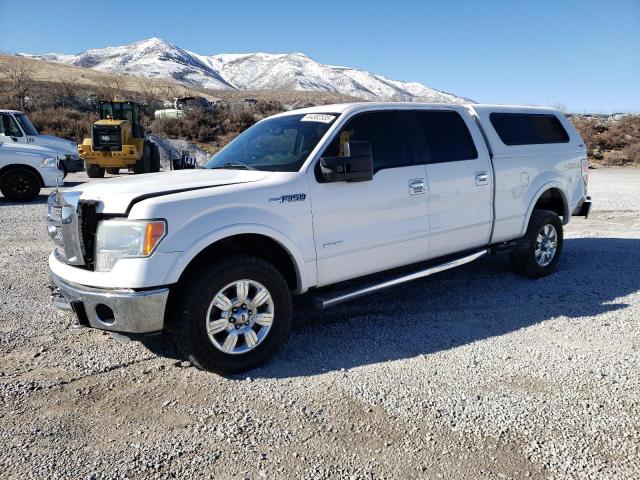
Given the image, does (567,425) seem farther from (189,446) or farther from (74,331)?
(74,331)

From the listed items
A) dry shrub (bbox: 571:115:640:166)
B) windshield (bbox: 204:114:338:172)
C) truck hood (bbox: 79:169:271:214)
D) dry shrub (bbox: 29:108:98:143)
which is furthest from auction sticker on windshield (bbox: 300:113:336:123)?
dry shrub (bbox: 29:108:98:143)

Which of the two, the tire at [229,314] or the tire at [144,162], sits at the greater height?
the tire at [144,162]

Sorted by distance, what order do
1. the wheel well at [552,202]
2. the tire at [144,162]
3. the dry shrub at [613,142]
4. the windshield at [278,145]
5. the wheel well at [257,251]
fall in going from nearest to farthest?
the wheel well at [257,251]
the windshield at [278,145]
the wheel well at [552,202]
the tire at [144,162]
the dry shrub at [613,142]

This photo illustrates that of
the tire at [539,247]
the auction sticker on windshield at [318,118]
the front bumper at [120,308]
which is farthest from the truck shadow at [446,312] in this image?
the auction sticker on windshield at [318,118]

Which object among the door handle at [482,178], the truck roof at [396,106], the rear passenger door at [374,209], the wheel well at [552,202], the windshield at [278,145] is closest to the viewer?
the rear passenger door at [374,209]

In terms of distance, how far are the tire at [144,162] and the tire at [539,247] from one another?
14862 millimetres

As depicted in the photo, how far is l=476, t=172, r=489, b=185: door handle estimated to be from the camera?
5.11 meters

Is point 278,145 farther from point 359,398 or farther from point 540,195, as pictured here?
point 540,195

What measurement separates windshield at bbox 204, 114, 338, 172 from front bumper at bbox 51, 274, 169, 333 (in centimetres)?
142

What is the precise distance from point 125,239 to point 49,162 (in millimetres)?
10079

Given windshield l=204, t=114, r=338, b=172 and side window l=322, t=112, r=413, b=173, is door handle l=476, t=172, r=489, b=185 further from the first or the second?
windshield l=204, t=114, r=338, b=172

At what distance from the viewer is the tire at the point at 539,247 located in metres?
5.76

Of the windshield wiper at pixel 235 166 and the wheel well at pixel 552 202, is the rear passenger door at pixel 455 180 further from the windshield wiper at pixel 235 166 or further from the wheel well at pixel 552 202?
the windshield wiper at pixel 235 166

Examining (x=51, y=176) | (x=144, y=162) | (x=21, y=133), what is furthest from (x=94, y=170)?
(x=51, y=176)
